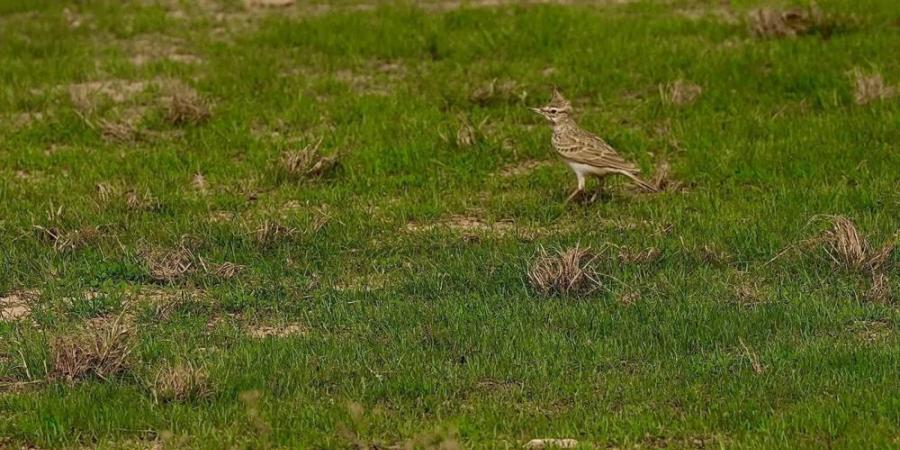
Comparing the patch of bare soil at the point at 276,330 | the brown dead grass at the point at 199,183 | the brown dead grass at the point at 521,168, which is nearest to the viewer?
the patch of bare soil at the point at 276,330

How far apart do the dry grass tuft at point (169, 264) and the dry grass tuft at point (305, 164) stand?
242 centimetres

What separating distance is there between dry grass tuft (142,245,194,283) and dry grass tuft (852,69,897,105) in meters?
7.02

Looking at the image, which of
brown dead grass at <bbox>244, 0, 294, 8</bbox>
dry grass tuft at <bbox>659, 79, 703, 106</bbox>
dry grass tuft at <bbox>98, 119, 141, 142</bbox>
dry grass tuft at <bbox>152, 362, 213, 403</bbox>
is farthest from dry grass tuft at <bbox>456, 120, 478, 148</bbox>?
dry grass tuft at <bbox>152, 362, 213, 403</bbox>

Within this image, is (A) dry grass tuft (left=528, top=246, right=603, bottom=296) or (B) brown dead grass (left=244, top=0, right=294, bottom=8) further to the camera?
(B) brown dead grass (left=244, top=0, right=294, bottom=8)

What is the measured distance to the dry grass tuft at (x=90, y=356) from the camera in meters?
9.82

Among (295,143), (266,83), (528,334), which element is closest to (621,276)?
(528,334)

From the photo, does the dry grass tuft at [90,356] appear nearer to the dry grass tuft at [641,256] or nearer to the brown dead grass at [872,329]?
the dry grass tuft at [641,256]

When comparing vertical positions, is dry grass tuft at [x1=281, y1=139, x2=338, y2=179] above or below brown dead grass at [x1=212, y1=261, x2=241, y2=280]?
below

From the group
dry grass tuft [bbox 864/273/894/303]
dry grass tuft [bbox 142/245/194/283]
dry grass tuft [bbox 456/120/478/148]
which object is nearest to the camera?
dry grass tuft [bbox 864/273/894/303]

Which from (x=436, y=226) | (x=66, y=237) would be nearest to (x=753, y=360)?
(x=436, y=226)

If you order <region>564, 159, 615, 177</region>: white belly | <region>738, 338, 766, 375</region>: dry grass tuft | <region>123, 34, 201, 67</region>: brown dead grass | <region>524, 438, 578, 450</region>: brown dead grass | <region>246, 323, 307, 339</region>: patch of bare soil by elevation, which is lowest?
<region>123, 34, 201, 67</region>: brown dead grass

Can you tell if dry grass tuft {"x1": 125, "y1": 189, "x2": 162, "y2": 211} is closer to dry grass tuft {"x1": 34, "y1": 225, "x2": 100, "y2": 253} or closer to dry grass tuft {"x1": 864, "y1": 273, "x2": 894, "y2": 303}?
dry grass tuft {"x1": 34, "y1": 225, "x2": 100, "y2": 253}

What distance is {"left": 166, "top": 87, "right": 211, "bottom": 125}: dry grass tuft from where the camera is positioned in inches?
640

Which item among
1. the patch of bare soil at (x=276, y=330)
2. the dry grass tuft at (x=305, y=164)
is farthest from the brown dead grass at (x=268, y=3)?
the patch of bare soil at (x=276, y=330)
